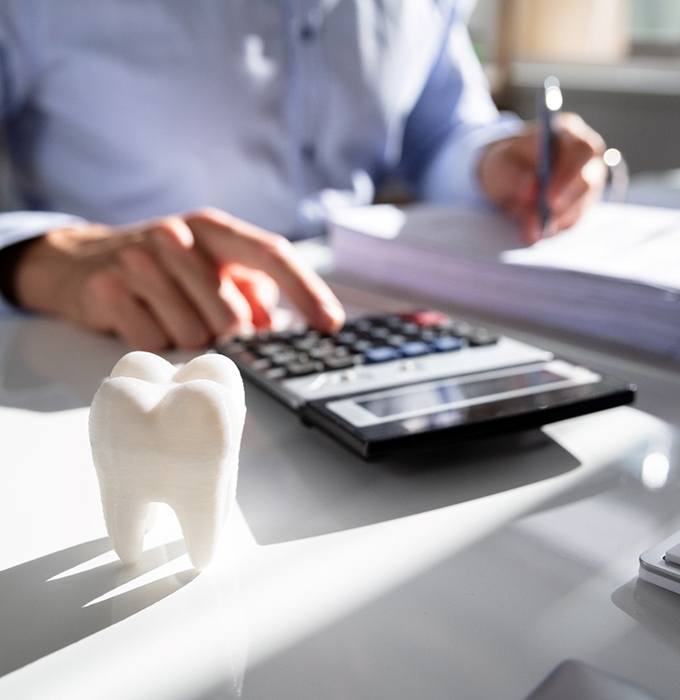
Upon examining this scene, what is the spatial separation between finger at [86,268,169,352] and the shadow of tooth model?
24 cm

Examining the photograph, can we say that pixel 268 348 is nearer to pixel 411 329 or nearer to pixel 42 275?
pixel 411 329

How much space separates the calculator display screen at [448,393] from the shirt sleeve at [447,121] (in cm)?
60

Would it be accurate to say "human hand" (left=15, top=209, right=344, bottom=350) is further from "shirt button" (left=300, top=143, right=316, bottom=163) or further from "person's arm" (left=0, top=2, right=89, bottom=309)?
"shirt button" (left=300, top=143, right=316, bottom=163)

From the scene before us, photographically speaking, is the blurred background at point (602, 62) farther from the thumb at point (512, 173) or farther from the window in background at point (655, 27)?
the thumb at point (512, 173)

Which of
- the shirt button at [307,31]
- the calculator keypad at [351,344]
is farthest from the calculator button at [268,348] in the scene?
the shirt button at [307,31]

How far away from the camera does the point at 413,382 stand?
411 millimetres

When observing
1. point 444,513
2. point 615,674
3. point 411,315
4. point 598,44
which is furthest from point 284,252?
point 598,44

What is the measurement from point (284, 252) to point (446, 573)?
277mm

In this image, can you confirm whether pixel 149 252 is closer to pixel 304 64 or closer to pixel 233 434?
pixel 233 434

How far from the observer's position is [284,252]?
0.51 metres

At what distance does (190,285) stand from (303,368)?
128 mm

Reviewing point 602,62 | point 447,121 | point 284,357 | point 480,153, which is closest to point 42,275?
point 284,357

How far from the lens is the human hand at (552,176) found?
695 mm

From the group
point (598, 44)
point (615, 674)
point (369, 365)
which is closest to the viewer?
point (615, 674)
